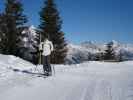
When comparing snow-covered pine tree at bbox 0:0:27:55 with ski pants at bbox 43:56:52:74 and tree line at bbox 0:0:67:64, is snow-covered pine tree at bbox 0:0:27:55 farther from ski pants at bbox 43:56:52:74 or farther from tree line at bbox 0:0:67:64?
ski pants at bbox 43:56:52:74

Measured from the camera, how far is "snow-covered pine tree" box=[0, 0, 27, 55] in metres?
40.4

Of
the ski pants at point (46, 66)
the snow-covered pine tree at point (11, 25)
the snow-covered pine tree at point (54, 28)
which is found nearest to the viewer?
the ski pants at point (46, 66)

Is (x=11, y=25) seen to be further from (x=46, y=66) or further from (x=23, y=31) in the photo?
(x=46, y=66)

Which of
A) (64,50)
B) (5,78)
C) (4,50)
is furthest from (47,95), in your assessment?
(64,50)

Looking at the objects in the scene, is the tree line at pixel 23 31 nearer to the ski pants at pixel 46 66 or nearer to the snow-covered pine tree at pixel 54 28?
the snow-covered pine tree at pixel 54 28

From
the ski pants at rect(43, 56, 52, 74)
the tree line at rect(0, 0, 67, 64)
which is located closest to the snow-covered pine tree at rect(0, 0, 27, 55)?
the tree line at rect(0, 0, 67, 64)

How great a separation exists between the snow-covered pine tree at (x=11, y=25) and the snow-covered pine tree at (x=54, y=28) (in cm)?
337

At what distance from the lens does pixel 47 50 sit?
52.0ft

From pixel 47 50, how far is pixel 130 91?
6.06m

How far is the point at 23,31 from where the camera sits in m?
44.7

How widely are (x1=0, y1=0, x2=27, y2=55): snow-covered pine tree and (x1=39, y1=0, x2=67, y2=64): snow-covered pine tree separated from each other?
3.37 meters

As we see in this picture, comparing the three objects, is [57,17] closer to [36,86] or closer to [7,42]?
[7,42]

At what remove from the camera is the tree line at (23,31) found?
134 feet

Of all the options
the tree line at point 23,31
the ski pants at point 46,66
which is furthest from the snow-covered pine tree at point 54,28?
the ski pants at point 46,66
